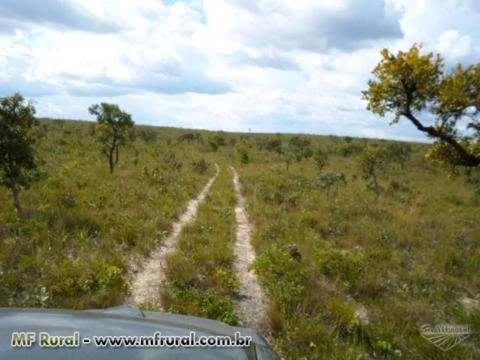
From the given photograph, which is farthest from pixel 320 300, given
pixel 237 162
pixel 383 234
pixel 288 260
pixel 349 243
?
pixel 237 162

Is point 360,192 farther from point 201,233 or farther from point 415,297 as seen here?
point 415,297

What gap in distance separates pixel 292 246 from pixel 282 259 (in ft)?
3.32

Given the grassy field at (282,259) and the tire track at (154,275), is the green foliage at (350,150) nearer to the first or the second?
the grassy field at (282,259)

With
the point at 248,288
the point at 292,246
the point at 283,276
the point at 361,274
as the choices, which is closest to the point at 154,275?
the point at 248,288

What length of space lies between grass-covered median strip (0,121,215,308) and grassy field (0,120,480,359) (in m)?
0.03

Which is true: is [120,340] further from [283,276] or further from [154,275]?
[154,275]

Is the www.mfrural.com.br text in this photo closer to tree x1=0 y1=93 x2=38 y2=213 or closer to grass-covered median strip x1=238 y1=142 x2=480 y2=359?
grass-covered median strip x1=238 y1=142 x2=480 y2=359

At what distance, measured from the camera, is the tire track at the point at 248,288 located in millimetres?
6996

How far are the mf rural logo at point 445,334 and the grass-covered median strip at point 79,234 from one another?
4.87m

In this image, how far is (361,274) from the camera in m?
8.95

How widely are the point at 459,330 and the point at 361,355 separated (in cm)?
215

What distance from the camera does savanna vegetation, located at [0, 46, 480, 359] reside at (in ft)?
22.4

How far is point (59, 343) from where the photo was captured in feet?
7.30

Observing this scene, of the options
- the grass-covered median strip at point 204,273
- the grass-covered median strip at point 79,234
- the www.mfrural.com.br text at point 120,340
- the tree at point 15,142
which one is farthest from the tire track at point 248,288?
the tree at point 15,142
